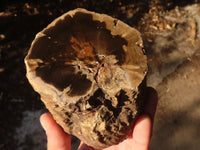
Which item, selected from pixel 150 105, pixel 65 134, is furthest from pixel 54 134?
pixel 150 105

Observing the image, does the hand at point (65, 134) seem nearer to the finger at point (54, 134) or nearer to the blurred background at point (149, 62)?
the finger at point (54, 134)

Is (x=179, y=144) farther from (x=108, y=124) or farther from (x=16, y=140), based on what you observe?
(x=16, y=140)

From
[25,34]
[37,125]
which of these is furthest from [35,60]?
[25,34]

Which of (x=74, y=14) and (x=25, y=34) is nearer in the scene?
(x=74, y=14)

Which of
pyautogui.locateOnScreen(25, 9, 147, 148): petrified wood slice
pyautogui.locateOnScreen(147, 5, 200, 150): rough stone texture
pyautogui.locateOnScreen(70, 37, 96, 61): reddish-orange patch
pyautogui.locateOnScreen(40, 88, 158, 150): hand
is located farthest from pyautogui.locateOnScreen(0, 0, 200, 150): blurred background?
pyautogui.locateOnScreen(70, 37, 96, 61): reddish-orange patch

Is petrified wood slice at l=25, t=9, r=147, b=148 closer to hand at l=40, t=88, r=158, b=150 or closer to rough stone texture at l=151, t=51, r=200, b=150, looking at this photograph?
hand at l=40, t=88, r=158, b=150

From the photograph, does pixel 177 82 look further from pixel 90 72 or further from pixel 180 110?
pixel 90 72
